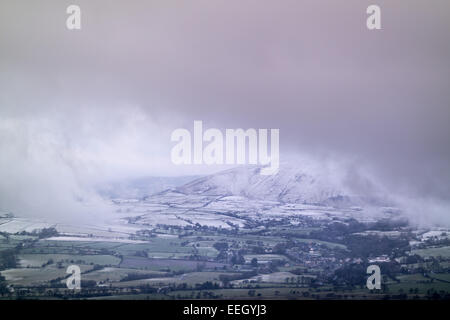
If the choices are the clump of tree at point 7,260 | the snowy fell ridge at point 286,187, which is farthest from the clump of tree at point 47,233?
the snowy fell ridge at point 286,187

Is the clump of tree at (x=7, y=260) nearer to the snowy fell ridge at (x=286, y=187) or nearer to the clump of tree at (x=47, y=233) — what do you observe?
the clump of tree at (x=47, y=233)

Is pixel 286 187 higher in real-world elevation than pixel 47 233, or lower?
higher

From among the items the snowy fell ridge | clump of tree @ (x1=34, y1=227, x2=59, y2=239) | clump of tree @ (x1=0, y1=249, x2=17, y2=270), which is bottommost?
clump of tree @ (x1=0, y1=249, x2=17, y2=270)

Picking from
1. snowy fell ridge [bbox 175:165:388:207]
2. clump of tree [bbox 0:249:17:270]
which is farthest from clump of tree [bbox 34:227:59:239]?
snowy fell ridge [bbox 175:165:388:207]

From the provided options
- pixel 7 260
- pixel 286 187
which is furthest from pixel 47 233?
pixel 286 187

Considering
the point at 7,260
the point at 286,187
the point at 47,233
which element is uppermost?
the point at 286,187

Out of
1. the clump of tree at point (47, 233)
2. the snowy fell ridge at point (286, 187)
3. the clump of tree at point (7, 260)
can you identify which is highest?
the snowy fell ridge at point (286, 187)

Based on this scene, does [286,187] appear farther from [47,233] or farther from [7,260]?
[7,260]

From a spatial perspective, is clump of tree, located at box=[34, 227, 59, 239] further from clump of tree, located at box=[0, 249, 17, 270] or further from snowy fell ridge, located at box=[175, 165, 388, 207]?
snowy fell ridge, located at box=[175, 165, 388, 207]

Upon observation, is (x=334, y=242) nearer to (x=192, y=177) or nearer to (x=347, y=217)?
(x=347, y=217)
